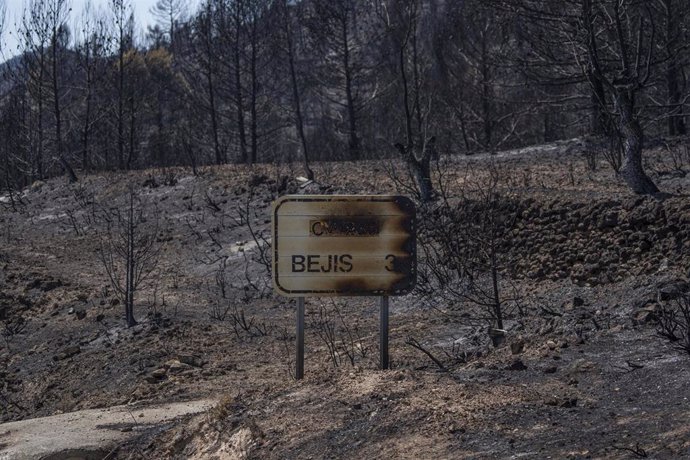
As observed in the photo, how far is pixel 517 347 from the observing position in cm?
702

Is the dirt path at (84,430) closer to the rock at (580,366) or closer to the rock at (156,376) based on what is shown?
the rock at (156,376)

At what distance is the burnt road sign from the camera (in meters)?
6.69

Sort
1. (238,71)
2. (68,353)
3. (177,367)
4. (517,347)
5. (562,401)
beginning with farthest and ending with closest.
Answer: (238,71)
(68,353)
(177,367)
(517,347)
(562,401)

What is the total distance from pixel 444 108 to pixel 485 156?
15.3 m

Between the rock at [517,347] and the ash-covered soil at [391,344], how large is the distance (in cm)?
2

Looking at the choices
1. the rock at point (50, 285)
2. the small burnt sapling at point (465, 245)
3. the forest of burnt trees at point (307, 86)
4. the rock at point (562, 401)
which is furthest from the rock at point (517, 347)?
the forest of burnt trees at point (307, 86)

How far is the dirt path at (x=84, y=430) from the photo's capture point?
6340 millimetres

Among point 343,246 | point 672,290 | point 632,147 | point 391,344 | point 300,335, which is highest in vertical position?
point 632,147

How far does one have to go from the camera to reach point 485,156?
71.7 feet

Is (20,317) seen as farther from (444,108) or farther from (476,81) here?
(444,108)

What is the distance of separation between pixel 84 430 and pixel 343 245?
2144 mm

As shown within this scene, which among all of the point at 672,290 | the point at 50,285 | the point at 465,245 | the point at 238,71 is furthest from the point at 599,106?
the point at 238,71

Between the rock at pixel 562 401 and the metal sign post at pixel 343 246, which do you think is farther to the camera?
the metal sign post at pixel 343 246

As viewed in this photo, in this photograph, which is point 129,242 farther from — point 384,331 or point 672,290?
point 672,290
